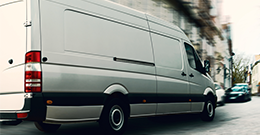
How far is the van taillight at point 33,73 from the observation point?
4.52 meters

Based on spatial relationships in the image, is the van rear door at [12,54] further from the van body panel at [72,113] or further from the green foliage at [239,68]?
the green foliage at [239,68]

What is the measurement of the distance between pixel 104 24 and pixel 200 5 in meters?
20.8

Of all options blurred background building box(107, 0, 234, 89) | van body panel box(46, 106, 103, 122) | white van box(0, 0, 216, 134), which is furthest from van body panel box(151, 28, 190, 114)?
blurred background building box(107, 0, 234, 89)

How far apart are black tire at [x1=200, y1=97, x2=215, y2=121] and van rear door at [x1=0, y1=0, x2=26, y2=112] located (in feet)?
17.9

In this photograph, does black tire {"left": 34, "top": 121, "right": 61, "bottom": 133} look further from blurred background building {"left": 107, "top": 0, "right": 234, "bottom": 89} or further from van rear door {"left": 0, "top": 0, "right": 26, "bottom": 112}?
blurred background building {"left": 107, "top": 0, "right": 234, "bottom": 89}

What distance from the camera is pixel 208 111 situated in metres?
8.84

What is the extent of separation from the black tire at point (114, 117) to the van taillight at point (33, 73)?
1395mm

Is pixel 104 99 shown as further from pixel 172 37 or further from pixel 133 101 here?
pixel 172 37

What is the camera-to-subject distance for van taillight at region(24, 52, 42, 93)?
4.52 metres

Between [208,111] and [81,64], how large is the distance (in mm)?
4908

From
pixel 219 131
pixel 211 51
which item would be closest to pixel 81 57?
pixel 219 131

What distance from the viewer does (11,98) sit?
15.4ft

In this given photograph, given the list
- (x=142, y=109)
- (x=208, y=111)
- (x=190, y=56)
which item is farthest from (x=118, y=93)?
(x=208, y=111)

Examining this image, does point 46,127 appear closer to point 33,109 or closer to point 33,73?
point 33,109
